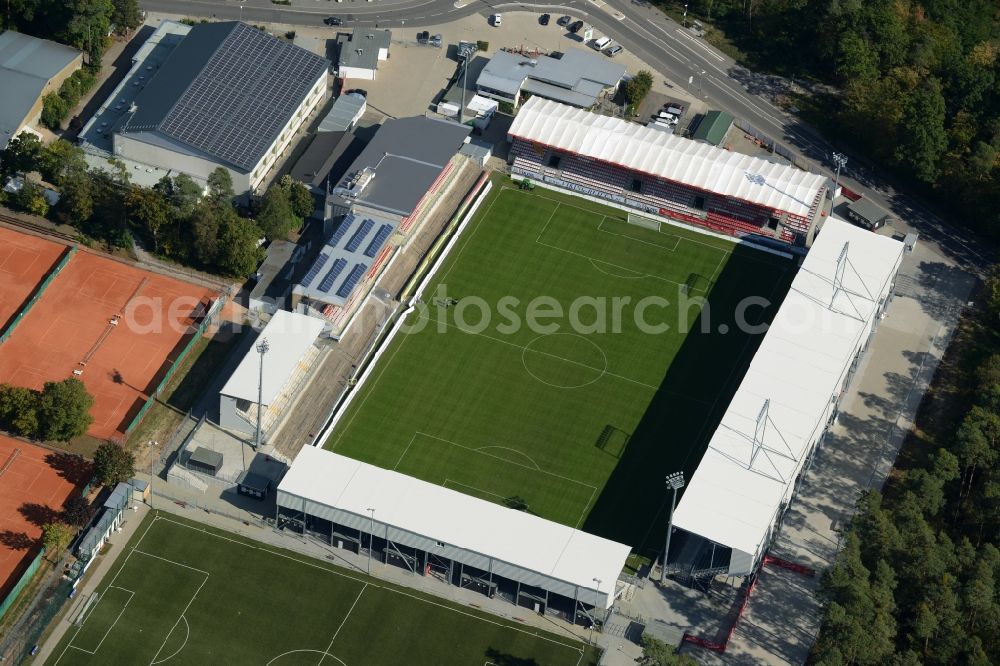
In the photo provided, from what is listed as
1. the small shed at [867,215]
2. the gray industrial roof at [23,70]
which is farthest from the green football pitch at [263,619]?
the small shed at [867,215]

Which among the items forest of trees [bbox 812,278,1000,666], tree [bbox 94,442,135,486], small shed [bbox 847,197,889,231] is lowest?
tree [bbox 94,442,135,486]

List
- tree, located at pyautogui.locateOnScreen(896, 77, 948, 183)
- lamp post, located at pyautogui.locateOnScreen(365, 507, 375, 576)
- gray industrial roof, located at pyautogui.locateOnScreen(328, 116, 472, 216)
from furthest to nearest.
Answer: tree, located at pyautogui.locateOnScreen(896, 77, 948, 183) → gray industrial roof, located at pyautogui.locateOnScreen(328, 116, 472, 216) → lamp post, located at pyautogui.locateOnScreen(365, 507, 375, 576)

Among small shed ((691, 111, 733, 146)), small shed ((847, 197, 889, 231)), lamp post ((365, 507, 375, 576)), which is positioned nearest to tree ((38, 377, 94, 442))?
lamp post ((365, 507, 375, 576))

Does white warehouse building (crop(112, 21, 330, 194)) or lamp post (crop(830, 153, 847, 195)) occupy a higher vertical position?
lamp post (crop(830, 153, 847, 195))

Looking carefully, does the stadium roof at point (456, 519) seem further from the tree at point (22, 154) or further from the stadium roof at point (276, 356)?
the tree at point (22, 154)

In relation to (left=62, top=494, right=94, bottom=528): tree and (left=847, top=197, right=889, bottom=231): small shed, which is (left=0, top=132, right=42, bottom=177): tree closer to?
(left=62, top=494, right=94, bottom=528): tree

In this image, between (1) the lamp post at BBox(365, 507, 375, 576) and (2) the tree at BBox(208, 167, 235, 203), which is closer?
(1) the lamp post at BBox(365, 507, 375, 576)

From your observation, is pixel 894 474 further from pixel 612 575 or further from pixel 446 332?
pixel 446 332

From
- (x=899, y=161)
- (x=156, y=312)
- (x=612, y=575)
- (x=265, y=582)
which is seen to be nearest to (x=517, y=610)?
(x=612, y=575)
